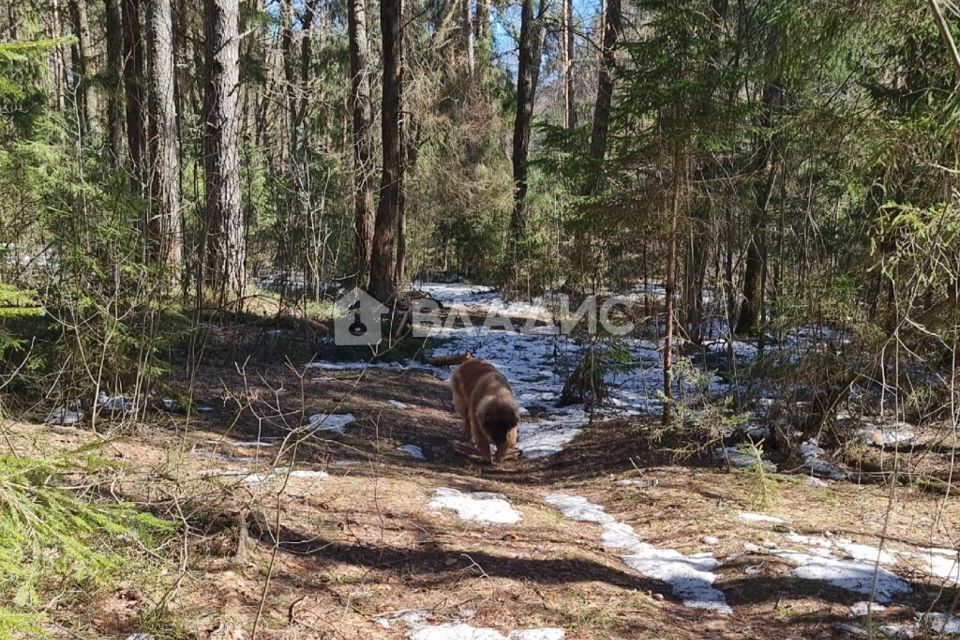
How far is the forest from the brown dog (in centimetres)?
4

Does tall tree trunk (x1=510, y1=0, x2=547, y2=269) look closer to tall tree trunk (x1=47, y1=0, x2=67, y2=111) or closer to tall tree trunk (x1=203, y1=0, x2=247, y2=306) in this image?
tall tree trunk (x1=203, y1=0, x2=247, y2=306)

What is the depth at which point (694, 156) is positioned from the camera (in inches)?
307

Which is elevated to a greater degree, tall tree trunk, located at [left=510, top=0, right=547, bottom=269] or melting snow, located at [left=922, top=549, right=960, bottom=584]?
tall tree trunk, located at [left=510, top=0, right=547, bottom=269]

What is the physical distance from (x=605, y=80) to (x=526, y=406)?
8.79 meters

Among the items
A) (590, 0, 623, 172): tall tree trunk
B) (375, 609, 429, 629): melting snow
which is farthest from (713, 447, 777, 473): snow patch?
(375, 609, 429, 629): melting snow

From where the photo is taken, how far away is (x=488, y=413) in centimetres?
780

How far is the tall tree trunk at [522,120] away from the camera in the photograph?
20109 mm

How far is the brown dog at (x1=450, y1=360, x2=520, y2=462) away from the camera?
7.79 metres

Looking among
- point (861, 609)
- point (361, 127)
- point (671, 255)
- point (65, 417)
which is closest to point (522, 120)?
A: point (361, 127)

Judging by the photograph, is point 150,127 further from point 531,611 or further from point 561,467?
point 531,611

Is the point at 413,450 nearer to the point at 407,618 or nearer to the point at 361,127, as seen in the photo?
the point at 407,618

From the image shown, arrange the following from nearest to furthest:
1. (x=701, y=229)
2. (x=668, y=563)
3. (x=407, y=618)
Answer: (x=407, y=618) → (x=668, y=563) → (x=701, y=229)

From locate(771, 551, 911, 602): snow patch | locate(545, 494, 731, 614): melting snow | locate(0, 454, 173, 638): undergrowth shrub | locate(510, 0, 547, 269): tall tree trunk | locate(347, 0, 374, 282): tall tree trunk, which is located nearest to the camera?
locate(0, 454, 173, 638): undergrowth shrub

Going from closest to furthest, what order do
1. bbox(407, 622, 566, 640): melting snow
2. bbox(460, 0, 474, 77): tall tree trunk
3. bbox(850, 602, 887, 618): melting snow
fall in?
bbox(407, 622, 566, 640): melting snow, bbox(850, 602, 887, 618): melting snow, bbox(460, 0, 474, 77): tall tree trunk
